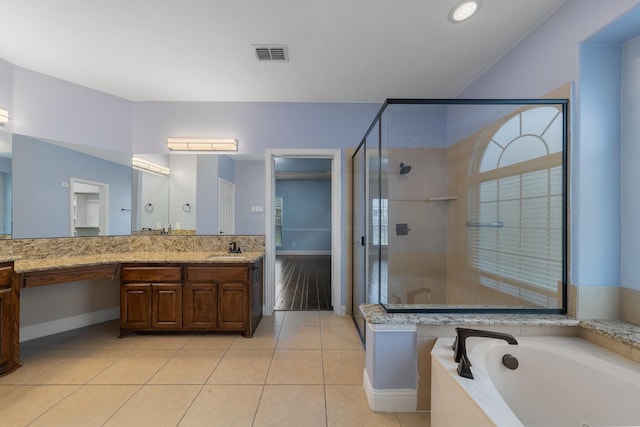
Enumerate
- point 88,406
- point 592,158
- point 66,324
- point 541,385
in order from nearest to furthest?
Result: point 541,385
point 592,158
point 88,406
point 66,324

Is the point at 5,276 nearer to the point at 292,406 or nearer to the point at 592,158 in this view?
the point at 292,406

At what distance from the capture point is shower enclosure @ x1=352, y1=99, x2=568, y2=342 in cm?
173

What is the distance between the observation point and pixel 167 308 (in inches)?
98.9

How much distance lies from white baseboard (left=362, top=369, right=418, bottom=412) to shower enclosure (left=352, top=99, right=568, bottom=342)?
A: 51 cm

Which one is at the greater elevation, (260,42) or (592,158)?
(260,42)

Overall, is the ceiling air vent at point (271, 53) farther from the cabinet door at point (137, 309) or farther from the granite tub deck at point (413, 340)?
the cabinet door at point (137, 309)

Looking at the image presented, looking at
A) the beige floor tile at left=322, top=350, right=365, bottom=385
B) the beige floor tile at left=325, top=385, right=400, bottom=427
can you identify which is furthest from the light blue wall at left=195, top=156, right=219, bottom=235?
the beige floor tile at left=325, top=385, right=400, bottom=427

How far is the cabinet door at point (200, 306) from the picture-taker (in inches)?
99.1

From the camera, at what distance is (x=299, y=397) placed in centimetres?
173

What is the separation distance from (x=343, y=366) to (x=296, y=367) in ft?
1.27

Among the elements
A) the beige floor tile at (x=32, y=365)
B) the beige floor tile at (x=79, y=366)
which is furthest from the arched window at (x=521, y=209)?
the beige floor tile at (x=32, y=365)

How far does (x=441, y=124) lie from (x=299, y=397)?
3.10 metres

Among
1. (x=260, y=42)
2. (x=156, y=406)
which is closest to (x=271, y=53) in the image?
(x=260, y=42)

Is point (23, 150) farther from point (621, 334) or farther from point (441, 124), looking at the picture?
point (621, 334)
